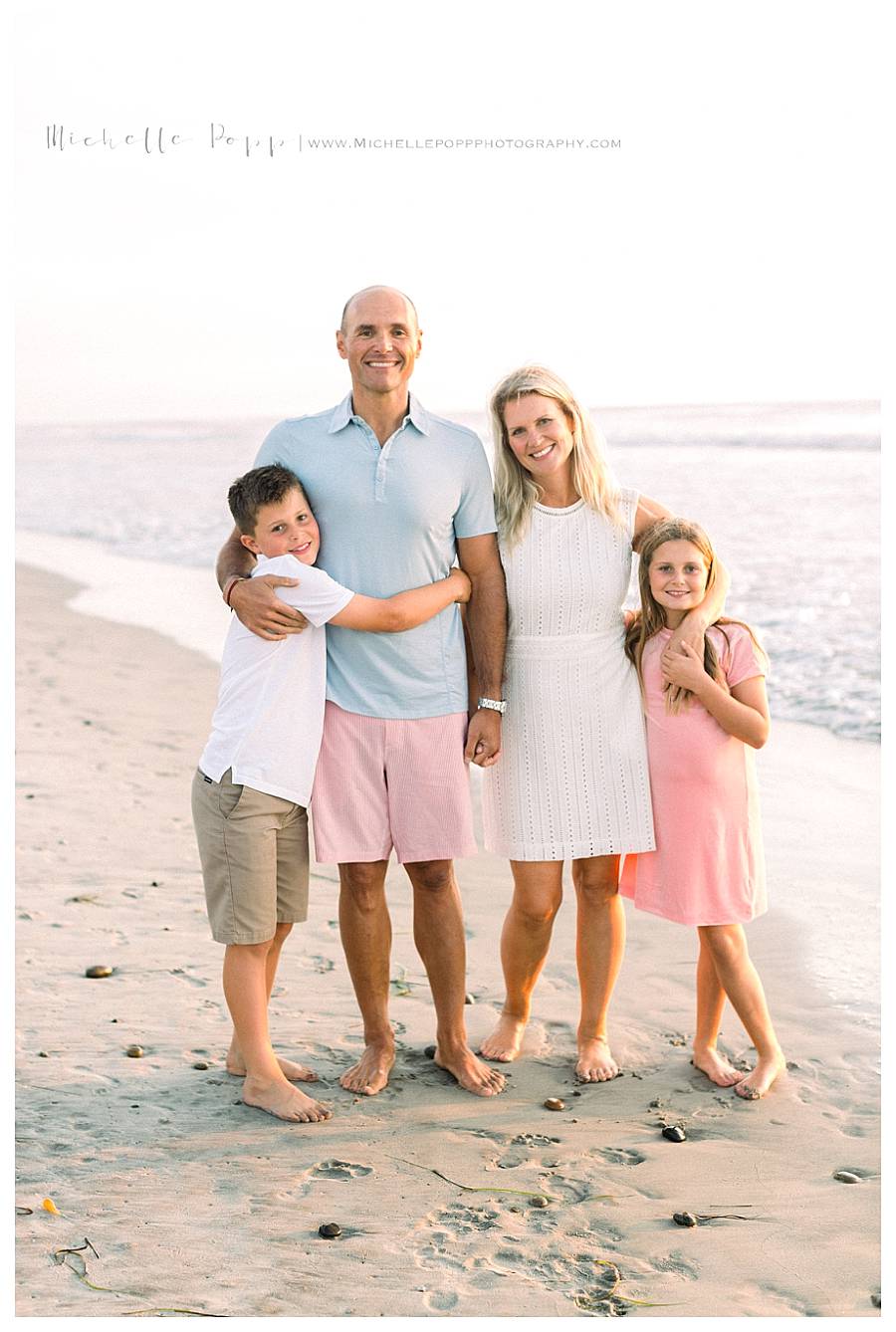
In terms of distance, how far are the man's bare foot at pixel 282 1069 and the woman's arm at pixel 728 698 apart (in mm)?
1382

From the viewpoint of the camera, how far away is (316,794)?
10.8 ft

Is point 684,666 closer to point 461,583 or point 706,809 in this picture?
point 706,809

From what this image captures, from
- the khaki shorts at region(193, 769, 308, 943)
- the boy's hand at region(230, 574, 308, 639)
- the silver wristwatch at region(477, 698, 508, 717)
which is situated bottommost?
the khaki shorts at region(193, 769, 308, 943)

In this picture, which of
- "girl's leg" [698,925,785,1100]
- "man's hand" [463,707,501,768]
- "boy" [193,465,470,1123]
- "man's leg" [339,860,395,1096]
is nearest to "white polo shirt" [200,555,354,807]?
"boy" [193,465,470,1123]

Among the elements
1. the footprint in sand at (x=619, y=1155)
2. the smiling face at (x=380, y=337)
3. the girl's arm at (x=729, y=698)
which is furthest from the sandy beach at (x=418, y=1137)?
the smiling face at (x=380, y=337)

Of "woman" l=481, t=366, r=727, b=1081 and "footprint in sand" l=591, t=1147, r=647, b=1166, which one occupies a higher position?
"woman" l=481, t=366, r=727, b=1081

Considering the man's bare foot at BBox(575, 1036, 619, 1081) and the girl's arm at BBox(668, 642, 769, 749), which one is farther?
the man's bare foot at BBox(575, 1036, 619, 1081)

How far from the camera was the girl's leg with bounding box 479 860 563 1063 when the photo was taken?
346 centimetres

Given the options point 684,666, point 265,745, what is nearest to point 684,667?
point 684,666

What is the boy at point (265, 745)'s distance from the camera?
3.13m

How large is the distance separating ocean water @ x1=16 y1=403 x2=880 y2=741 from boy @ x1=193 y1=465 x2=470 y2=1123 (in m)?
4.28

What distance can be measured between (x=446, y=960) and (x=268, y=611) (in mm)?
1029

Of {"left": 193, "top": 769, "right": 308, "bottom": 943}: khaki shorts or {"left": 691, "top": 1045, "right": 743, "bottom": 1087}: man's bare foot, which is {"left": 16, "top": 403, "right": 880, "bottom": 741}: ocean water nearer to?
{"left": 691, "top": 1045, "right": 743, "bottom": 1087}: man's bare foot

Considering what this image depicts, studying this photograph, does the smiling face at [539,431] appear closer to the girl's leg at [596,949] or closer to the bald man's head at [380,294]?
the bald man's head at [380,294]
